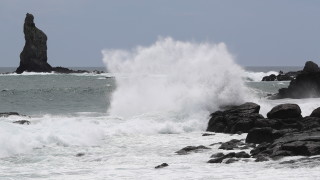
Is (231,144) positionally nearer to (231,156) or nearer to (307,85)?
(231,156)

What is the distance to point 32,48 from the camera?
126 metres

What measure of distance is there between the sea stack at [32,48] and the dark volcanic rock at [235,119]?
4135 inches

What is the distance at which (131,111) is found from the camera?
3459 cm

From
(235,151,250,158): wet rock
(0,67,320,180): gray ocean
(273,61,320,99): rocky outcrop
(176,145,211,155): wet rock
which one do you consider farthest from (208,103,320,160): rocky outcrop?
(273,61,320,99): rocky outcrop

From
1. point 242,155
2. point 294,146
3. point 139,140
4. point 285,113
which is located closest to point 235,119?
point 285,113

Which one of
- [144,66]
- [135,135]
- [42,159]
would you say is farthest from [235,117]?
[144,66]

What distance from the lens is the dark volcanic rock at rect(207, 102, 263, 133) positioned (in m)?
24.8

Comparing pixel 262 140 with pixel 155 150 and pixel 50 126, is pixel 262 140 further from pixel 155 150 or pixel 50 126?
pixel 50 126

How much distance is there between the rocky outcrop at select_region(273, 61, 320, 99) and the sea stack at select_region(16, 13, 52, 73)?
92.1 meters

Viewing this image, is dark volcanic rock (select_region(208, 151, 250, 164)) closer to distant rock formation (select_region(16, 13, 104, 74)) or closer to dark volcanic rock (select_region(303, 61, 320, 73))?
dark volcanic rock (select_region(303, 61, 320, 73))

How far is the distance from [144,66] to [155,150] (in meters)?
22.6

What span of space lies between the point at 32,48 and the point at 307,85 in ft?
306

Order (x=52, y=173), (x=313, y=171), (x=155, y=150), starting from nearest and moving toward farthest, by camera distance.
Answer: (x=313, y=171)
(x=52, y=173)
(x=155, y=150)

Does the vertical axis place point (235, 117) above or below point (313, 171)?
above
